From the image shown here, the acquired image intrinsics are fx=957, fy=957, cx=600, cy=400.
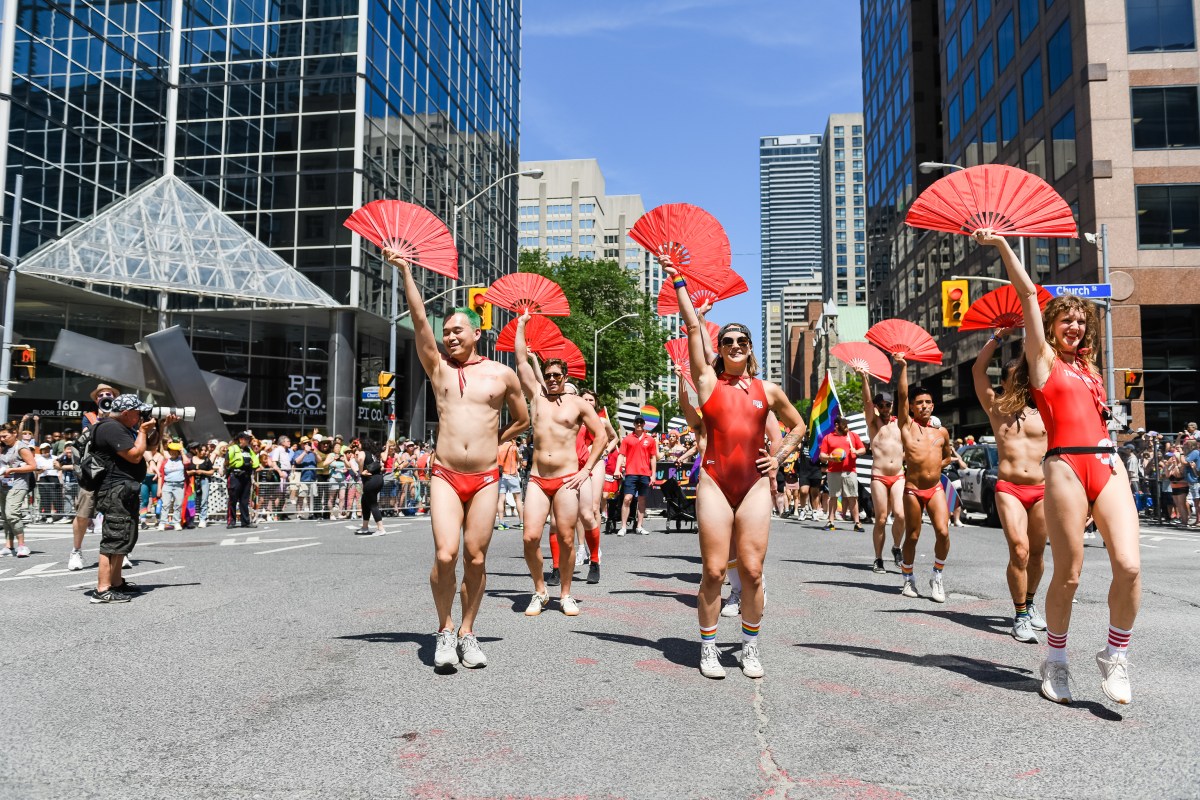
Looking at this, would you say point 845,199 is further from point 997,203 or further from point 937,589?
point 997,203

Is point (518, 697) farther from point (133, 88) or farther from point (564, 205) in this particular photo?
point (564, 205)

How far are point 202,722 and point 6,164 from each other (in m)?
28.7

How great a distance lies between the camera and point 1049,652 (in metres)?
4.97

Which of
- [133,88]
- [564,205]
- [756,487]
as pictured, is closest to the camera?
[756,487]

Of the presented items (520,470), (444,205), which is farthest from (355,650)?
(444,205)

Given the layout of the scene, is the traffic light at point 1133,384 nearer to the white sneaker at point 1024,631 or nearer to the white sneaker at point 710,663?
the white sneaker at point 1024,631

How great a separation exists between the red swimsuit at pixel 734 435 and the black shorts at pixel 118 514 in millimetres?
5695

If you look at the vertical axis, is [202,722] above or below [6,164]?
below

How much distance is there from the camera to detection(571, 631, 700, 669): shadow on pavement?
19.2 ft

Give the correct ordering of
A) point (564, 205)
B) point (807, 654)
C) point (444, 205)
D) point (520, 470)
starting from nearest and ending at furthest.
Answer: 1. point (807, 654)
2. point (520, 470)
3. point (444, 205)
4. point (564, 205)

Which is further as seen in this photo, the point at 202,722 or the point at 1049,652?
the point at 1049,652

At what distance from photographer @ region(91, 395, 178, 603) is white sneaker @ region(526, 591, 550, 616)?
368cm

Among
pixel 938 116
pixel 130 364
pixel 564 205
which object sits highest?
pixel 564 205

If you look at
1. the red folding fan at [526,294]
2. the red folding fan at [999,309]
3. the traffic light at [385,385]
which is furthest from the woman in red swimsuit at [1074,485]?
the traffic light at [385,385]
